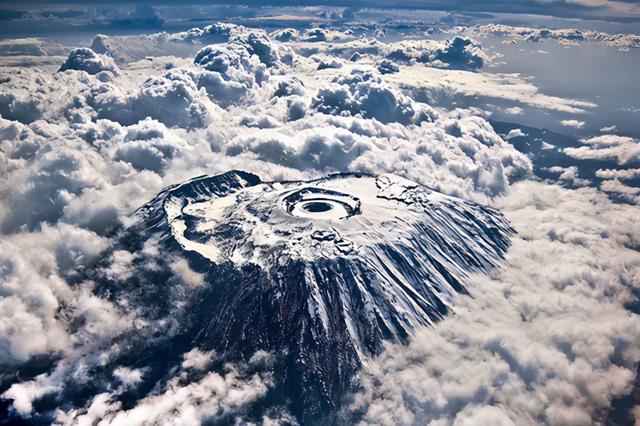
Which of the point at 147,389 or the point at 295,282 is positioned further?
the point at 295,282

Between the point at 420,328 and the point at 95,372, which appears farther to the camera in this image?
the point at 420,328

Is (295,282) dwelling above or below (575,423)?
above

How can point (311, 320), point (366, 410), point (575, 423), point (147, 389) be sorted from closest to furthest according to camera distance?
point (575, 423)
point (366, 410)
point (147, 389)
point (311, 320)

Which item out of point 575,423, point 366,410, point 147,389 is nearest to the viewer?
point 575,423

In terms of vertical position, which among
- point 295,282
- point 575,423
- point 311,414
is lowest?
point 311,414

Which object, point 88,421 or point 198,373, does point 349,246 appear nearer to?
point 198,373

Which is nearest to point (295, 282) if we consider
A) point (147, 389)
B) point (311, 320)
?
point (311, 320)

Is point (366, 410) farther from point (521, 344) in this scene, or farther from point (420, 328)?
point (521, 344)

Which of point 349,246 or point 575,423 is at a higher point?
point 349,246

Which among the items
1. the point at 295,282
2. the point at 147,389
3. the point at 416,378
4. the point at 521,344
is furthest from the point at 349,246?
the point at 147,389
